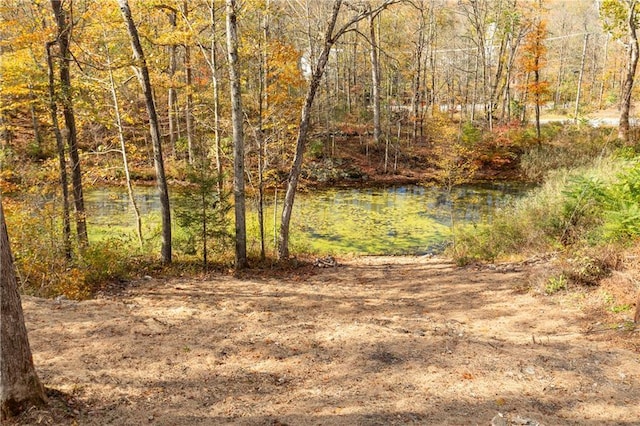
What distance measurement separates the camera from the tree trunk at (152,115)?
9.66 m

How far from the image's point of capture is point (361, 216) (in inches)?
771

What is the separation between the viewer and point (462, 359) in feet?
19.0

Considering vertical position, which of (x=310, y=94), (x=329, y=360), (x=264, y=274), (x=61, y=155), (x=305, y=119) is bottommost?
(x=264, y=274)

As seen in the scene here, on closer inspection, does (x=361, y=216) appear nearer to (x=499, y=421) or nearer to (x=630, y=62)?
(x=499, y=421)

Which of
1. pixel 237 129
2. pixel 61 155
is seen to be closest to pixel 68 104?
pixel 61 155

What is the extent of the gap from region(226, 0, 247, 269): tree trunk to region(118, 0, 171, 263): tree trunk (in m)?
1.84

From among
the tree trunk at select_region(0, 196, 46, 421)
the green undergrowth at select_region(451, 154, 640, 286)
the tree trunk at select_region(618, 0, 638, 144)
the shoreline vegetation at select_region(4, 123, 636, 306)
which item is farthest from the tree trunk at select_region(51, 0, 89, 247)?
the tree trunk at select_region(618, 0, 638, 144)

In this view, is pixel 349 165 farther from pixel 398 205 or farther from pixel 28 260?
pixel 28 260

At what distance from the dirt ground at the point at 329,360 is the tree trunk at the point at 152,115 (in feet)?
7.87

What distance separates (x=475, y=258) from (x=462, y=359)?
7.23 metres

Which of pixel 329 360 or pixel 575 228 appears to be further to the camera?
pixel 575 228

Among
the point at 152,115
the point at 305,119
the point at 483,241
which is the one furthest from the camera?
the point at 483,241

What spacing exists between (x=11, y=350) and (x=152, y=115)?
298 inches

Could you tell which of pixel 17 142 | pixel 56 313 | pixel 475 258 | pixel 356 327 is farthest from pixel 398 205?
pixel 17 142
